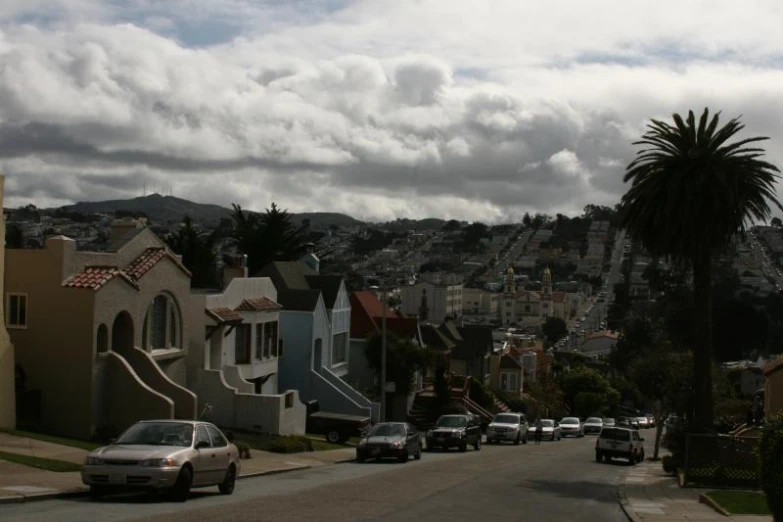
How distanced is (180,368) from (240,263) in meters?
10.8

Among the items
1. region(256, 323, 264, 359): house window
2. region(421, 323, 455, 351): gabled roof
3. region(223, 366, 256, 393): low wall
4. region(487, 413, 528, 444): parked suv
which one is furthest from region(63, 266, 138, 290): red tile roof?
region(421, 323, 455, 351): gabled roof

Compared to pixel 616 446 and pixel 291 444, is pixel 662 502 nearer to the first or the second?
pixel 291 444

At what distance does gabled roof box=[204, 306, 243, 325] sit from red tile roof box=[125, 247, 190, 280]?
4074 mm

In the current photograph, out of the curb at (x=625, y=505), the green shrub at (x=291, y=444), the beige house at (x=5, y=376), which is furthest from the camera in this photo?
the green shrub at (x=291, y=444)

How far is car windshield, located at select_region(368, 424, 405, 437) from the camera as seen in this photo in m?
36.3

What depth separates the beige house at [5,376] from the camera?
91.3 ft

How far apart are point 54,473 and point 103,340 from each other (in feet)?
28.4

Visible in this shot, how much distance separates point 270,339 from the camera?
46.1 metres

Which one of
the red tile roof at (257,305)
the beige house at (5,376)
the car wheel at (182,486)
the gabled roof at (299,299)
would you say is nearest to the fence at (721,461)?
the car wheel at (182,486)

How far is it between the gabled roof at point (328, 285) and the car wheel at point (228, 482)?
Result: 107 ft

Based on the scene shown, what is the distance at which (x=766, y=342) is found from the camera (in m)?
133

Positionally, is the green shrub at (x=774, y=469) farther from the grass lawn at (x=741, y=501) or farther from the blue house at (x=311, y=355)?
the blue house at (x=311, y=355)

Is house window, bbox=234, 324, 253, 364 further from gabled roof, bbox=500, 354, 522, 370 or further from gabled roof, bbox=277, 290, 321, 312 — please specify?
gabled roof, bbox=500, 354, 522, 370

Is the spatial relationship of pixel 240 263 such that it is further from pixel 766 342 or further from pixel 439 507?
pixel 766 342
